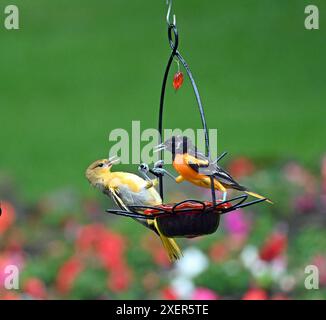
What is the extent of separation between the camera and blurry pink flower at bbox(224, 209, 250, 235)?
5.85m

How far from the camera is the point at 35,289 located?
536 cm

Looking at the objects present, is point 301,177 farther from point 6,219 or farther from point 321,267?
point 6,219

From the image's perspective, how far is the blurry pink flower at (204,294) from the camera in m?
5.05

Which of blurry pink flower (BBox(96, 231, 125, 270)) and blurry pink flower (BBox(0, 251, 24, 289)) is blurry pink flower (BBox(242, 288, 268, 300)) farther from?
blurry pink flower (BBox(0, 251, 24, 289))

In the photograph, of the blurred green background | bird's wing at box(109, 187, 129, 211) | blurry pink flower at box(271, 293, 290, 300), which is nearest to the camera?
bird's wing at box(109, 187, 129, 211)

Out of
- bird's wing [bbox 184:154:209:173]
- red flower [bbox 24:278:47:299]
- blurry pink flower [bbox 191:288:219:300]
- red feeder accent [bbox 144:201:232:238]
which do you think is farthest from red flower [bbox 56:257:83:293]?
bird's wing [bbox 184:154:209:173]

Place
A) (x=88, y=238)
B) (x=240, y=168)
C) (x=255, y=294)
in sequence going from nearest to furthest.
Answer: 1. (x=255, y=294)
2. (x=88, y=238)
3. (x=240, y=168)

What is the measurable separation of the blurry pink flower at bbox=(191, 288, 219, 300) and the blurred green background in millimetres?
3084

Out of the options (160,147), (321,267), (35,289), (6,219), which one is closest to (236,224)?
(321,267)

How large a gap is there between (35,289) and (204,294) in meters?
0.97

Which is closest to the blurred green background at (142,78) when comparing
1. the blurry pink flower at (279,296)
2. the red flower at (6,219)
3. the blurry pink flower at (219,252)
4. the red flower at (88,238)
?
the red flower at (6,219)
